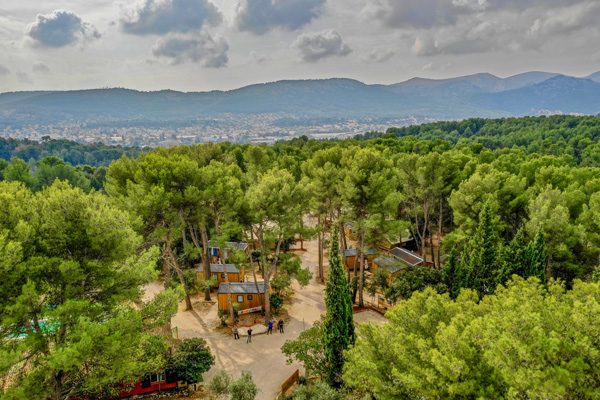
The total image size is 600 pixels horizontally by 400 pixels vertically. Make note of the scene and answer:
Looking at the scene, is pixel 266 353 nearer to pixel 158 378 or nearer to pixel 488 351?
pixel 158 378

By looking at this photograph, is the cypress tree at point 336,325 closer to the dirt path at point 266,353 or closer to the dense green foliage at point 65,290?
the dirt path at point 266,353

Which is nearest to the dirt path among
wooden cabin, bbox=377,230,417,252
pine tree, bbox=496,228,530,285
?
pine tree, bbox=496,228,530,285

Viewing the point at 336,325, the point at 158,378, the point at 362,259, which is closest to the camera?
the point at 336,325

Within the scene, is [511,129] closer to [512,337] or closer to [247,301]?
[247,301]

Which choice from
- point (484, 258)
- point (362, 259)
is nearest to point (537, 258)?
point (484, 258)

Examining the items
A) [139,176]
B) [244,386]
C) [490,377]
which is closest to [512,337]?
[490,377]

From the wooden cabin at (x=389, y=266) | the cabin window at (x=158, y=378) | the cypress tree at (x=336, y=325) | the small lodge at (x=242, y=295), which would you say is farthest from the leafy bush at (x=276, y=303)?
the wooden cabin at (x=389, y=266)

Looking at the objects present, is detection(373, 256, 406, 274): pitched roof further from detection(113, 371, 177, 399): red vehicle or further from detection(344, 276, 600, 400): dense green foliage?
detection(113, 371, 177, 399): red vehicle
